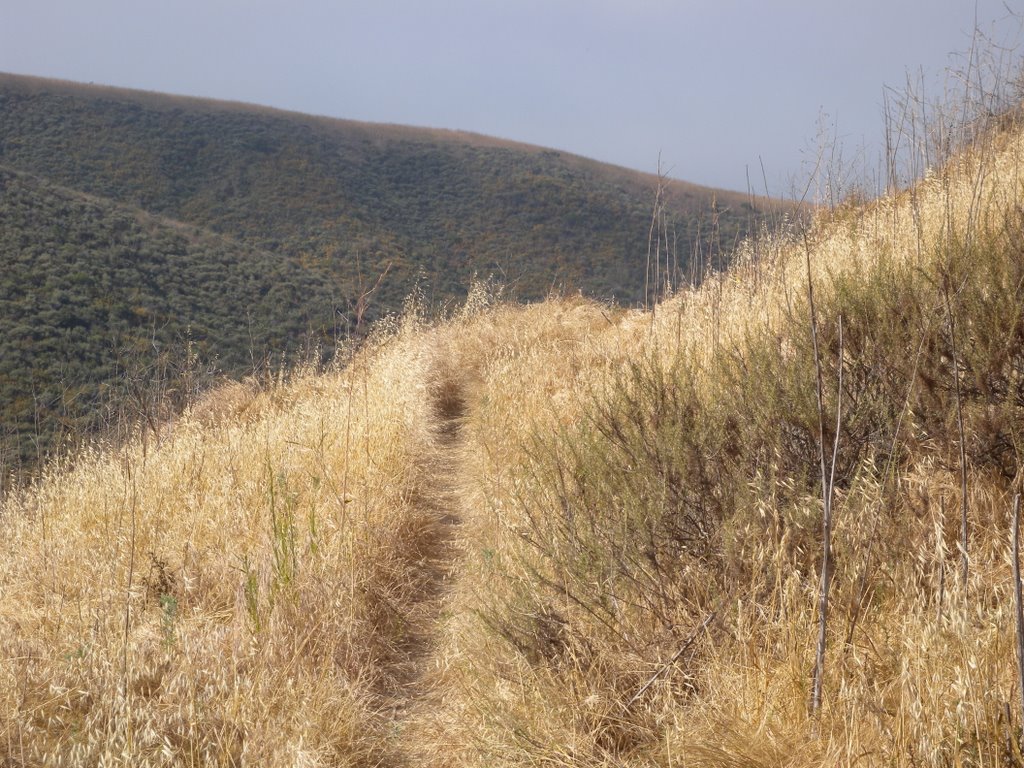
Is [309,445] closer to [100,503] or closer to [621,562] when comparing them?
[100,503]

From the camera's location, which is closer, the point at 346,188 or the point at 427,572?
the point at 427,572

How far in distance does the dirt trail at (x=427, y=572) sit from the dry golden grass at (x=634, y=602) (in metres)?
0.02

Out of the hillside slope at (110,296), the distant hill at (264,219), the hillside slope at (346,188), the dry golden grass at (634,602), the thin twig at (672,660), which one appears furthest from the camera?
the hillside slope at (346,188)

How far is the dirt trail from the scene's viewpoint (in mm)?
3090

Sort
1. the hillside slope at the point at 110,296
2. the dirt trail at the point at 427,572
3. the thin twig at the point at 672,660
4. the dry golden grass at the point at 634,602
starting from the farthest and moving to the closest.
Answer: the hillside slope at the point at 110,296
the dirt trail at the point at 427,572
the thin twig at the point at 672,660
the dry golden grass at the point at 634,602

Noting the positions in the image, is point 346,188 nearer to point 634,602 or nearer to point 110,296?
point 110,296

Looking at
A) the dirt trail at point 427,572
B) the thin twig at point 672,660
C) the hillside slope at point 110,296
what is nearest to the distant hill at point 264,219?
the hillside slope at point 110,296

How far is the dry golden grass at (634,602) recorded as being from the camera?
1.98 metres

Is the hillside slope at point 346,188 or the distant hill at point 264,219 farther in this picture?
the hillside slope at point 346,188

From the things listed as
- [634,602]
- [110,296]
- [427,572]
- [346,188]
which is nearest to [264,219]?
[346,188]

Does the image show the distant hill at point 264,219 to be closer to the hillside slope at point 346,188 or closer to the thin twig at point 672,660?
the hillside slope at point 346,188

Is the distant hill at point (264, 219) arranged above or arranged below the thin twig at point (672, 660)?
above

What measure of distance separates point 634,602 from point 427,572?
198 cm

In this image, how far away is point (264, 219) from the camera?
29.0 metres
